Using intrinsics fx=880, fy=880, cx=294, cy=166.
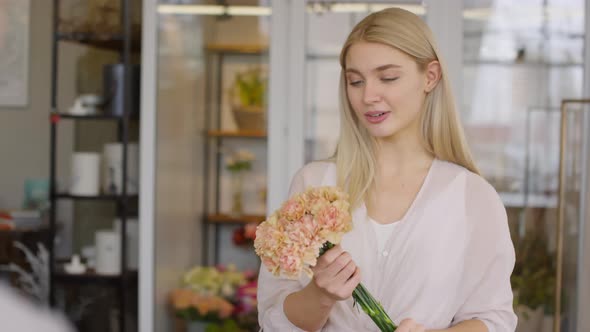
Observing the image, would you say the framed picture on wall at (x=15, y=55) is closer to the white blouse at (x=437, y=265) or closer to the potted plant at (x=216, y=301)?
the potted plant at (x=216, y=301)

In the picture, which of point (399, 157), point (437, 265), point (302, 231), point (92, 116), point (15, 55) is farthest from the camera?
point (15, 55)

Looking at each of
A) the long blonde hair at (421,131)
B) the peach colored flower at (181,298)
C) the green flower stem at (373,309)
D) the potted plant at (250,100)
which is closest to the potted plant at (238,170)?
the potted plant at (250,100)

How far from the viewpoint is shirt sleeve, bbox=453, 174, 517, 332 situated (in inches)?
63.7

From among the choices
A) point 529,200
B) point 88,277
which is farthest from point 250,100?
point 529,200

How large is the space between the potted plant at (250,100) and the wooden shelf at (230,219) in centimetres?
45

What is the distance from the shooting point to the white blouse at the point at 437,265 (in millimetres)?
1601

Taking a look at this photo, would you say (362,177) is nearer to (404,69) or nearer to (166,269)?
(404,69)

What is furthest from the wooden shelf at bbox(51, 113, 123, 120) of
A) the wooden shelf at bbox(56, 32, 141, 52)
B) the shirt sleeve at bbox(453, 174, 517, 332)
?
the shirt sleeve at bbox(453, 174, 517, 332)

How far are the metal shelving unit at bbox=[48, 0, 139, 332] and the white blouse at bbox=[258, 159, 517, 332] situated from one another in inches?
108

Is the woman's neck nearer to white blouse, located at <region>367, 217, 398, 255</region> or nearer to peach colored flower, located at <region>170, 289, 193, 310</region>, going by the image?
white blouse, located at <region>367, 217, 398, 255</region>

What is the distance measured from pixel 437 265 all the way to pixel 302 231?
314 mm

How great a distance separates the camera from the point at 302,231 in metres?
1.43

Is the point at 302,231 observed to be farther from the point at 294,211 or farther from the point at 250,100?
the point at 250,100

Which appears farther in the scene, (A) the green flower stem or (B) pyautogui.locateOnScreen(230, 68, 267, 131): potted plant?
(B) pyautogui.locateOnScreen(230, 68, 267, 131): potted plant
